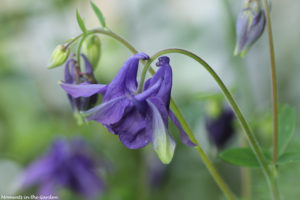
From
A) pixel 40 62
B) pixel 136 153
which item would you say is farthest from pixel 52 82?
pixel 136 153

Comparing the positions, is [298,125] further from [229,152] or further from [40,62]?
[40,62]

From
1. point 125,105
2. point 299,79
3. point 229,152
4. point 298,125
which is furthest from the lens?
point 299,79

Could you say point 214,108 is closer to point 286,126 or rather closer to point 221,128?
point 221,128

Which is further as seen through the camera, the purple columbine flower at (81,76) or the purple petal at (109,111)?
the purple columbine flower at (81,76)

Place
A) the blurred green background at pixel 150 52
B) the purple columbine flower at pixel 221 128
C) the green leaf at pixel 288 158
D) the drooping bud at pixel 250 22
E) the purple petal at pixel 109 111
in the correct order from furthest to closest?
the blurred green background at pixel 150 52, the purple columbine flower at pixel 221 128, the drooping bud at pixel 250 22, the green leaf at pixel 288 158, the purple petal at pixel 109 111

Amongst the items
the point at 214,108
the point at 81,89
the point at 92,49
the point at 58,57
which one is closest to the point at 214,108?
the point at 214,108

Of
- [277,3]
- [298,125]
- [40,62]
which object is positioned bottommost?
[298,125]

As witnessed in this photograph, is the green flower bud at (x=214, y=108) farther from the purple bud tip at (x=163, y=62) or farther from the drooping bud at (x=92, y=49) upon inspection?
the purple bud tip at (x=163, y=62)

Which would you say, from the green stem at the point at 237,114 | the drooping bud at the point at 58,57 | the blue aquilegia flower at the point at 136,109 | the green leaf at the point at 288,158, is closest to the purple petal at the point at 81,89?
the blue aquilegia flower at the point at 136,109
